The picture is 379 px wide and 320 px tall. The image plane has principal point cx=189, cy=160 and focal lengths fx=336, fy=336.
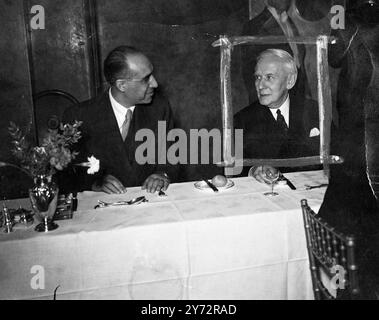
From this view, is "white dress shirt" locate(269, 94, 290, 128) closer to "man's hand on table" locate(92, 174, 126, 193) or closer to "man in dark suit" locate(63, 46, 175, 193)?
"man in dark suit" locate(63, 46, 175, 193)

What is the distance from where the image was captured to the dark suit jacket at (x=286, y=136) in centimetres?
295

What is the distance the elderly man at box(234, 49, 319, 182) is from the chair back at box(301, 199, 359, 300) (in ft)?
4.73

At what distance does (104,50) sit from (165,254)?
10.6ft

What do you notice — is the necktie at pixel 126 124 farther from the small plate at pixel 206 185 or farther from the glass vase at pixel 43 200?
the glass vase at pixel 43 200

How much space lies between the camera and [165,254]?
73.0 inches

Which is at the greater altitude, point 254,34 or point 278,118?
point 254,34

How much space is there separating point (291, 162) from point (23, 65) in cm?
325

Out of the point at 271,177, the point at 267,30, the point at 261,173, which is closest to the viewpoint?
the point at 271,177

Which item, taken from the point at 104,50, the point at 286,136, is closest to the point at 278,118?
the point at 286,136

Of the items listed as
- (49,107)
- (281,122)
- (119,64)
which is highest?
(119,64)

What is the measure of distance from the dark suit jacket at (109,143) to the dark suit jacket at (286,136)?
790 mm

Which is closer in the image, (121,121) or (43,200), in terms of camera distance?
(43,200)

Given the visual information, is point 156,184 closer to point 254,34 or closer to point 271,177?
point 271,177
